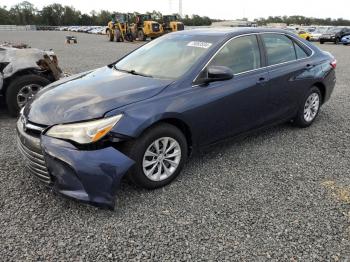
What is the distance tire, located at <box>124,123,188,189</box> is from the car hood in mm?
353

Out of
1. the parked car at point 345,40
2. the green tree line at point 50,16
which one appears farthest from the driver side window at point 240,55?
the green tree line at point 50,16

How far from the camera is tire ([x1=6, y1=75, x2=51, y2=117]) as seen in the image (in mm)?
5515

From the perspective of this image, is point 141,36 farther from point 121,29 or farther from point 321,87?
point 321,87

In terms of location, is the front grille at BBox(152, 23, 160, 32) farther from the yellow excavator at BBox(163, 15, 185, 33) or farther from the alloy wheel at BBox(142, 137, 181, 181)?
the alloy wheel at BBox(142, 137, 181, 181)

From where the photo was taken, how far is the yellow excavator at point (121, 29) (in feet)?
99.1

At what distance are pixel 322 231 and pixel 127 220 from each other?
5.49 ft

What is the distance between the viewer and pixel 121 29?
99.0 ft

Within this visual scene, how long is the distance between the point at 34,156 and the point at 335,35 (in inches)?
1203

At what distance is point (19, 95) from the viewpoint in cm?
560

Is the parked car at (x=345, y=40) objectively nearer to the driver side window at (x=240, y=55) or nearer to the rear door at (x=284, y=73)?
the rear door at (x=284, y=73)

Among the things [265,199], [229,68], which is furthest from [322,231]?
[229,68]

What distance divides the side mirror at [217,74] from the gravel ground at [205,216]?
1.06 metres

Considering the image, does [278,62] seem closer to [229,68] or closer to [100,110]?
[229,68]

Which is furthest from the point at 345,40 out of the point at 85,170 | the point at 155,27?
the point at 85,170
